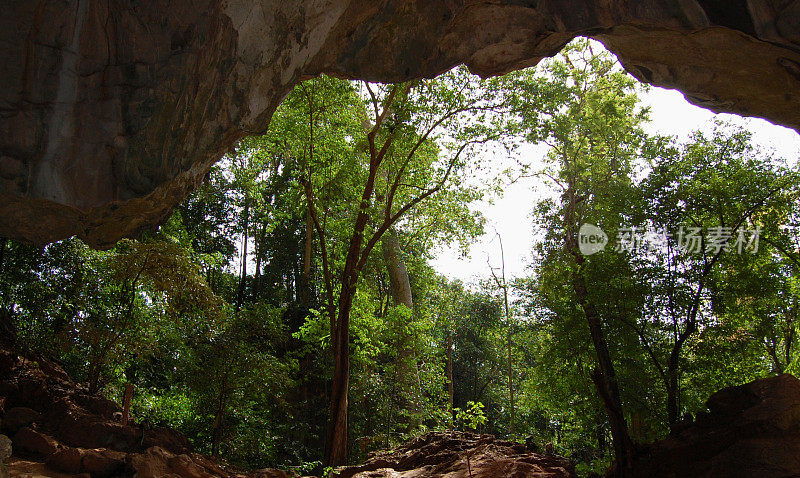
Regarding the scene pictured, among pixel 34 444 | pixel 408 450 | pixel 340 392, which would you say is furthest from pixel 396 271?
pixel 34 444

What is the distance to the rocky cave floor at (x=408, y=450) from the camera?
5.64 meters

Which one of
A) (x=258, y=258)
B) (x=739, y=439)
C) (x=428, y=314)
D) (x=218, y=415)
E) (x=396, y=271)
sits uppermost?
(x=258, y=258)

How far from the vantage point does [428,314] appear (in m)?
14.5

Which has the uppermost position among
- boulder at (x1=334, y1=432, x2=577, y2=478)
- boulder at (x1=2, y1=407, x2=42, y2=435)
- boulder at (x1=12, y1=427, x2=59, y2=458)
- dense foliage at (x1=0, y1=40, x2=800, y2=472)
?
dense foliage at (x1=0, y1=40, x2=800, y2=472)

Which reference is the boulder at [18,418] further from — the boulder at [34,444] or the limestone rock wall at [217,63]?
the limestone rock wall at [217,63]

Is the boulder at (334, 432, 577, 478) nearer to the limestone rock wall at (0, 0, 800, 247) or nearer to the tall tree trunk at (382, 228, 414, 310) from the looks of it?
the limestone rock wall at (0, 0, 800, 247)

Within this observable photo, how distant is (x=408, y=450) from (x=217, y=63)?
6.69m

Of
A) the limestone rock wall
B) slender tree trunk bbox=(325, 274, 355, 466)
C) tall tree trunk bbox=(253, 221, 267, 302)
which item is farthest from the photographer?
tall tree trunk bbox=(253, 221, 267, 302)

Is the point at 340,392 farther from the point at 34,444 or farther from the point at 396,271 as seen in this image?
the point at 396,271

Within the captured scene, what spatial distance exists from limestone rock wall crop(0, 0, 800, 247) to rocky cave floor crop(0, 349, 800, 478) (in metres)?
2.84

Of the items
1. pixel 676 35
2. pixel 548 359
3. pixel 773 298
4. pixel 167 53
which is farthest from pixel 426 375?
pixel 167 53

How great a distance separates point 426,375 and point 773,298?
27.2 feet

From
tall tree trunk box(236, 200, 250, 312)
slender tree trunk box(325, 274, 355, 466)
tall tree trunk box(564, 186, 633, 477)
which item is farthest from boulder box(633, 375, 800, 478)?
tall tree trunk box(236, 200, 250, 312)

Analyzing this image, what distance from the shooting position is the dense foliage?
23.3 ft
